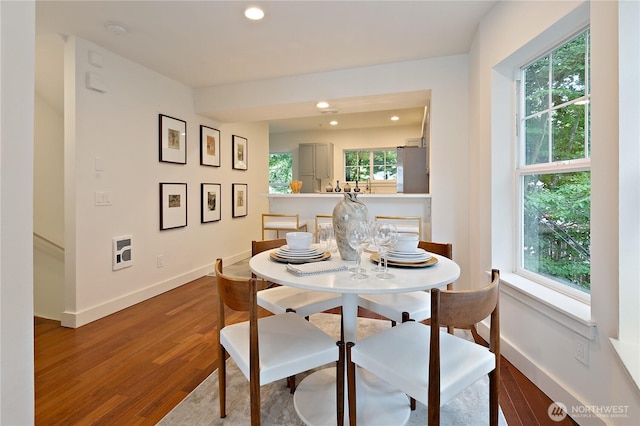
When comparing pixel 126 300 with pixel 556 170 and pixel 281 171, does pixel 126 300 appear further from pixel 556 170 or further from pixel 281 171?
pixel 281 171

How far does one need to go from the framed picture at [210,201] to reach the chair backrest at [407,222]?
2.36 meters

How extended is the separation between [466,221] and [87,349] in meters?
3.43

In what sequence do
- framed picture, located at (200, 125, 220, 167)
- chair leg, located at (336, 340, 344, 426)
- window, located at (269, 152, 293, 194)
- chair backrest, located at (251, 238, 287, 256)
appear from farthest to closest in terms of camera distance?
1. window, located at (269, 152, 293, 194)
2. framed picture, located at (200, 125, 220, 167)
3. chair backrest, located at (251, 238, 287, 256)
4. chair leg, located at (336, 340, 344, 426)

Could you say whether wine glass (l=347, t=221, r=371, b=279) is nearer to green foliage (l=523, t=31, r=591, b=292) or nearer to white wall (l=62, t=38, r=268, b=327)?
green foliage (l=523, t=31, r=591, b=292)

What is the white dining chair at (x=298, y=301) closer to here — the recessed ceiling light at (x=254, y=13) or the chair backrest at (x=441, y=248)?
the chair backrest at (x=441, y=248)

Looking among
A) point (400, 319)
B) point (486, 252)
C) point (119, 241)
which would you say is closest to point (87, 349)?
point (119, 241)

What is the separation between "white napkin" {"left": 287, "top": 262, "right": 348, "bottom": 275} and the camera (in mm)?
1399

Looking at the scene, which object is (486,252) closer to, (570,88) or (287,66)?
(570,88)

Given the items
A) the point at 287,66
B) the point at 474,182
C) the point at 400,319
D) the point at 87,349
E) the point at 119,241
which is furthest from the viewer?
the point at 287,66

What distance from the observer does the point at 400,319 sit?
173 centimetres

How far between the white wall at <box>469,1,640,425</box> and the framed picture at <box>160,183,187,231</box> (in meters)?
3.30

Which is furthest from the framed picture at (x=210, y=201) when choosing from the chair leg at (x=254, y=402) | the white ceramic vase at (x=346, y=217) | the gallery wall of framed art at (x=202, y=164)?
the chair leg at (x=254, y=402)

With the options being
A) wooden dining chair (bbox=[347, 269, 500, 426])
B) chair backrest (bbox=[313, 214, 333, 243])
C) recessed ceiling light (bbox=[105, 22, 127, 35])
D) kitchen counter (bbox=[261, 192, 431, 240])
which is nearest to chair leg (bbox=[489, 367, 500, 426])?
wooden dining chair (bbox=[347, 269, 500, 426])

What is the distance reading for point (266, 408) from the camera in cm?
165
